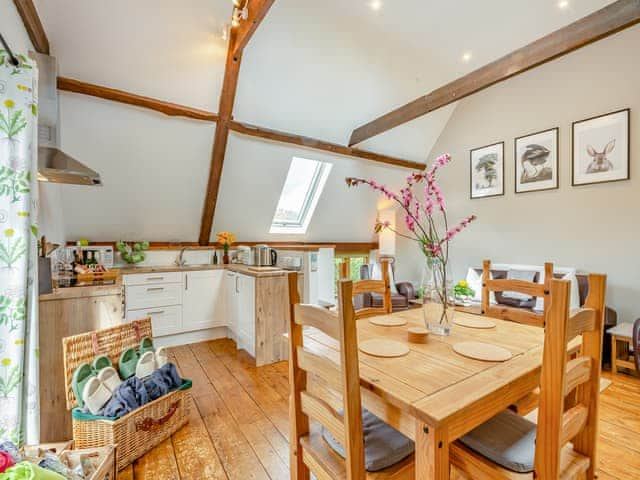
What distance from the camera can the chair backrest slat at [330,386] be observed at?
867 mm

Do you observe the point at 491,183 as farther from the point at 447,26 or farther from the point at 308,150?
the point at 308,150

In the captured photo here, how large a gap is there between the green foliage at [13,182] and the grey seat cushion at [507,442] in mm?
2070

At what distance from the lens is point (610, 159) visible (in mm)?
3266

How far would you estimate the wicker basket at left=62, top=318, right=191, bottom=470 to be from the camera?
5.04 feet

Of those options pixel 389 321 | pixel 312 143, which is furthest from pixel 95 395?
pixel 312 143

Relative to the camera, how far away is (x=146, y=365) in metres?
1.85

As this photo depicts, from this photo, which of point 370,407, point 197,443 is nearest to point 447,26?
point 370,407

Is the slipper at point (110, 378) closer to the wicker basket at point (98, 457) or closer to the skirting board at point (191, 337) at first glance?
the wicker basket at point (98, 457)

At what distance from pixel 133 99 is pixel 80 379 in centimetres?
248

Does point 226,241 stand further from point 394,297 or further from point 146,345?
point 394,297

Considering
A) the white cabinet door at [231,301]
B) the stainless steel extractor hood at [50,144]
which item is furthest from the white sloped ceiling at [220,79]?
the white cabinet door at [231,301]

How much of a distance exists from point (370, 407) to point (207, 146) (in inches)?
130

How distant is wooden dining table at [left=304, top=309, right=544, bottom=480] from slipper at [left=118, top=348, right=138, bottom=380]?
49.0 inches

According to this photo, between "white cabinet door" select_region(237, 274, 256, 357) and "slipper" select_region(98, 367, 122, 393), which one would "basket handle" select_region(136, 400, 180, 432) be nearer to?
"slipper" select_region(98, 367, 122, 393)
